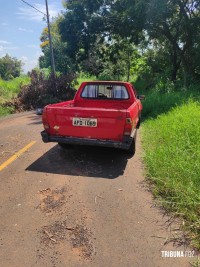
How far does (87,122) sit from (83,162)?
3.17 ft

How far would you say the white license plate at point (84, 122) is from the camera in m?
5.80

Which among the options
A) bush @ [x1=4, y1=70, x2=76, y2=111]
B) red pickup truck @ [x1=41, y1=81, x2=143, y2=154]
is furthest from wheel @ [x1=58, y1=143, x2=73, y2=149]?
bush @ [x1=4, y1=70, x2=76, y2=111]

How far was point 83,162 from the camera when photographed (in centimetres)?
616

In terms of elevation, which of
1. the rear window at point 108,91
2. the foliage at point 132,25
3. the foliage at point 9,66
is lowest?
the foliage at point 9,66

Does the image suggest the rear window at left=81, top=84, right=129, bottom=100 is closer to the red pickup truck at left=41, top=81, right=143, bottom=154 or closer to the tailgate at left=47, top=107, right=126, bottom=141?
the red pickup truck at left=41, top=81, right=143, bottom=154

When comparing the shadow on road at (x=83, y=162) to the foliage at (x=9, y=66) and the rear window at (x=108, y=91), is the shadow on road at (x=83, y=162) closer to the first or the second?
the rear window at (x=108, y=91)

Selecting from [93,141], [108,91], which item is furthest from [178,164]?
[108,91]

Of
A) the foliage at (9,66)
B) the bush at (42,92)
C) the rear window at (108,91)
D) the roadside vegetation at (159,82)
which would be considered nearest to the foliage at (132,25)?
the roadside vegetation at (159,82)

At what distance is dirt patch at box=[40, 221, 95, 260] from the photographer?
3174mm

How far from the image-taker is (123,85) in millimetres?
7727

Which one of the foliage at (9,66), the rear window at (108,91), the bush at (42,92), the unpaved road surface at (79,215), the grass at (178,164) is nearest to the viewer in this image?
the unpaved road surface at (79,215)

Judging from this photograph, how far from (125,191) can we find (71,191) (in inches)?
37.3

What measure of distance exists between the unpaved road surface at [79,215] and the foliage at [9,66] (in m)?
63.6

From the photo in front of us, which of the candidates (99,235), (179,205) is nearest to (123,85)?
(179,205)
